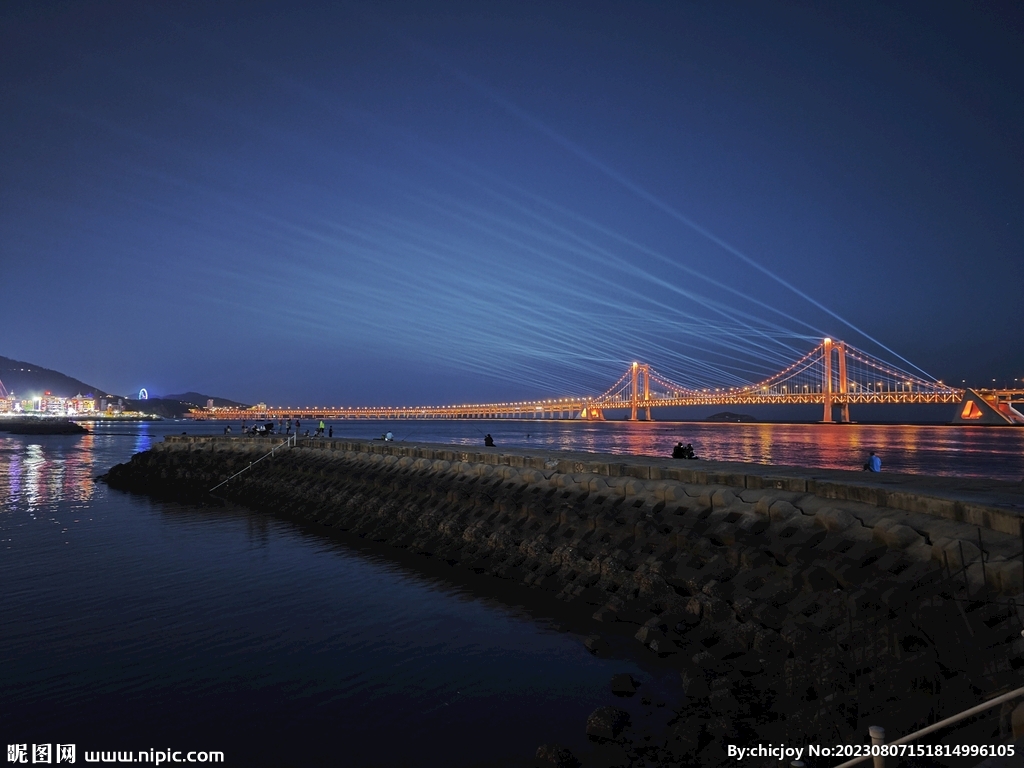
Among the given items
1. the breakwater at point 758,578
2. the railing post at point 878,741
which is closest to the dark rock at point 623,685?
the breakwater at point 758,578

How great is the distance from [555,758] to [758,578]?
13.1 feet

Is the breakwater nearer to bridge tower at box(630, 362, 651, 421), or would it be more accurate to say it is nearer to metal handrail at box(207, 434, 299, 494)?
metal handrail at box(207, 434, 299, 494)

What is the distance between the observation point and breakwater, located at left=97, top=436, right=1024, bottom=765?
17.9ft

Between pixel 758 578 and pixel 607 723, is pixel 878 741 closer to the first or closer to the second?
pixel 607 723

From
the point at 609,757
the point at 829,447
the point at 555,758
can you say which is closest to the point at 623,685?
the point at 609,757

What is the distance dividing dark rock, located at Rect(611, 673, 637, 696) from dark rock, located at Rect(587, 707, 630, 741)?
0.60 meters

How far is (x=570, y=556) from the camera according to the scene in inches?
425

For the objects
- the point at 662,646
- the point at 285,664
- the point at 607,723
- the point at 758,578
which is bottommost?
the point at 285,664

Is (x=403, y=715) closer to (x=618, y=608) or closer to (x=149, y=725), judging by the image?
(x=149, y=725)

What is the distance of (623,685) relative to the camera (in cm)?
670

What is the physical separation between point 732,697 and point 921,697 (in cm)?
159

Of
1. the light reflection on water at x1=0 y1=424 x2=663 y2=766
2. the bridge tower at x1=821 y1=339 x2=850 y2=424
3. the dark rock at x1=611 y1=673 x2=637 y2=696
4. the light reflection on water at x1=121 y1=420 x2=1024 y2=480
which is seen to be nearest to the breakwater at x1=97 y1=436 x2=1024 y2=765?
the dark rock at x1=611 y1=673 x2=637 y2=696

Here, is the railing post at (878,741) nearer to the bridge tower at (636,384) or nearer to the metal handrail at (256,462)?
the metal handrail at (256,462)

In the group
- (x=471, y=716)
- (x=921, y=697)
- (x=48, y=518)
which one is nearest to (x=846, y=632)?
(x=921, y=697)
